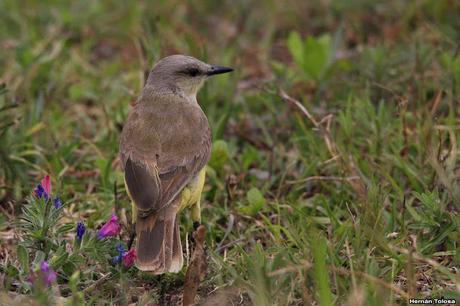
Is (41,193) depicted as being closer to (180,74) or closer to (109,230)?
(109,230)

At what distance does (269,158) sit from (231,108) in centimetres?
95

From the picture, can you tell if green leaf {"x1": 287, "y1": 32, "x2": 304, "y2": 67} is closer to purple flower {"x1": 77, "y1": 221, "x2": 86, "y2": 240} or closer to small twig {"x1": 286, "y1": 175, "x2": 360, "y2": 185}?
small twig {"x1": 286, "y1": 175, "x2": 360, "y2": 185}

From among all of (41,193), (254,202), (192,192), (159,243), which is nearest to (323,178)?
(254,202)

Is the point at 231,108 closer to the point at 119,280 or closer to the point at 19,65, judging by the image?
the point at 19,65

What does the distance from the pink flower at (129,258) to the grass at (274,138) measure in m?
0.11

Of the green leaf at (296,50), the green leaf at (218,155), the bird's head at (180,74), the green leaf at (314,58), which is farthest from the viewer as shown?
the green leaf at (296,50)

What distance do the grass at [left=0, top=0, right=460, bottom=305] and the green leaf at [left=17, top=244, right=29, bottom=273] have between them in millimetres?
142

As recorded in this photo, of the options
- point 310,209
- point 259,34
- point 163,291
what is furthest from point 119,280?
point 259,34

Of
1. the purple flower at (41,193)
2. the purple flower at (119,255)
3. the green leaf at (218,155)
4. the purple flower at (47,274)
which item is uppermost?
the purple flower at (41,193)

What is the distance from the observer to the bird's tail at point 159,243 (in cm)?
488

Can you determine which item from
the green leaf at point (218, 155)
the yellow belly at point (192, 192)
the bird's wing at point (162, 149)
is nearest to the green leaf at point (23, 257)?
the bird's wing at point (162, 149)

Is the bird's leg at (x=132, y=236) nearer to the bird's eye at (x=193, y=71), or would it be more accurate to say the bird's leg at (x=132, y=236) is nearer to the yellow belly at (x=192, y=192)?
the yellow belly at (x=192, y=192)

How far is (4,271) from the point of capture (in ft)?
16.6

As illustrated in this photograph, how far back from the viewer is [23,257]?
4.78 m
